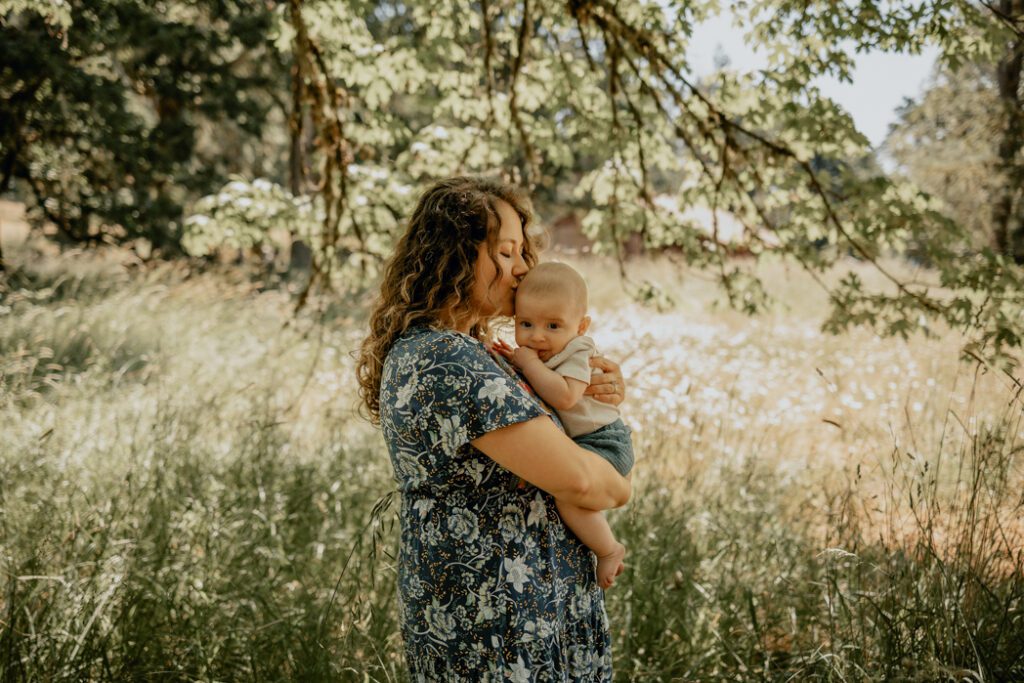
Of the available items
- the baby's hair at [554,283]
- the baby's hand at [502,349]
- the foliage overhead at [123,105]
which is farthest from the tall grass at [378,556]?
the foliage overhead at [123,105]

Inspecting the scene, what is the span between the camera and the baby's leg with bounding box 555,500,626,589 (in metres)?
1.71

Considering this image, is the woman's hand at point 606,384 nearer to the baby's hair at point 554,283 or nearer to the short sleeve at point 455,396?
the baby's hair at point 554,283

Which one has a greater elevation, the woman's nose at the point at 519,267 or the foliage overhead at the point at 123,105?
the foliage overhead at the point at 123,105

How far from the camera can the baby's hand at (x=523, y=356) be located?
1.77 m

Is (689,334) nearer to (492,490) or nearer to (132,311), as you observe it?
(132,311)

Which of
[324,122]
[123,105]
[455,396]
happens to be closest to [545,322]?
[455,396]

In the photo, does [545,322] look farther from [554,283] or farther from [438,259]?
[438,259]

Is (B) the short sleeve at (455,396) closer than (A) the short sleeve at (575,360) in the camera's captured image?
Yes

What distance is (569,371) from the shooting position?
5.68ft

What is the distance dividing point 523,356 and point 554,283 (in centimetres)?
20

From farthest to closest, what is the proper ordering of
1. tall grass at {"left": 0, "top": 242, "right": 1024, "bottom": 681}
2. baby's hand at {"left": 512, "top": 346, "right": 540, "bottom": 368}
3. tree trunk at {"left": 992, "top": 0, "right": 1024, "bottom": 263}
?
tree trunk at {"left": 992, "top": 0, "right": 1024, "bottom": 263}, tall grass at {"left": 0, "top": 242, "right": 1024, "bottom": 681}, baby's hand at {"left": 512, "top": 346, "right": 540, "bottom": 368}

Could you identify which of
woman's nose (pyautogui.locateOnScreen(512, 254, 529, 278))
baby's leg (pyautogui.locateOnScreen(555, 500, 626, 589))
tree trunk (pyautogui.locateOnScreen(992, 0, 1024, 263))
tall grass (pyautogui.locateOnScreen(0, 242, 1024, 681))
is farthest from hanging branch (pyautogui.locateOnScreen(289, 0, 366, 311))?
tree trunk (pyautogui.locateOnScreen(992, 0, 1024, 263))

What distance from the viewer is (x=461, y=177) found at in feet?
5.89

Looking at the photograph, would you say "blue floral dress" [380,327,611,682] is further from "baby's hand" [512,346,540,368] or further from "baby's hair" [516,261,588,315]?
"baby's hair" [516,261,588,315]
